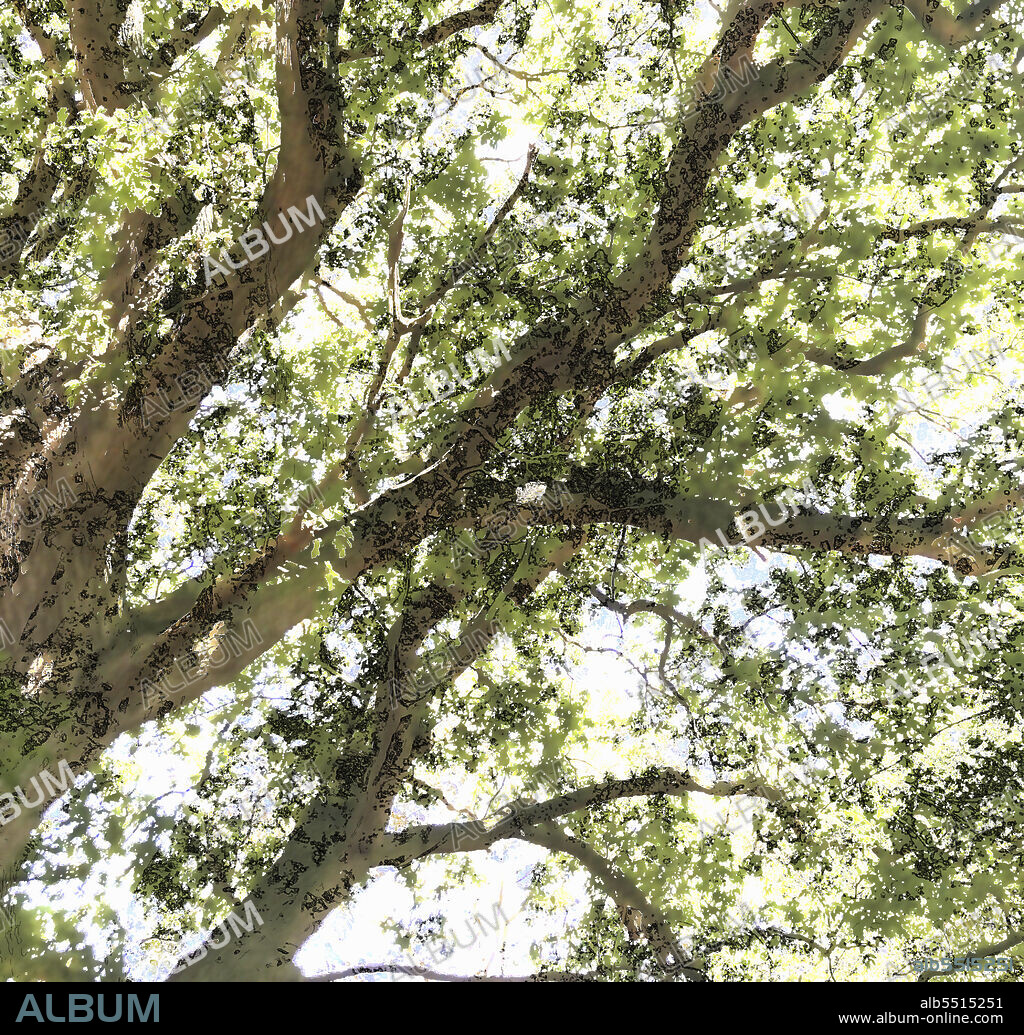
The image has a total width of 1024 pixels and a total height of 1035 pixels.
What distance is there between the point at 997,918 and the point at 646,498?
5.15 metres

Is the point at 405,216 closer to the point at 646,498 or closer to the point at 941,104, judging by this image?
the point at 646,498

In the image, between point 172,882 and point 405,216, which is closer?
point 172,882

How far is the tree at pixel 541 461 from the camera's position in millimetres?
5727

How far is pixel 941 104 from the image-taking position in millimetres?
6824

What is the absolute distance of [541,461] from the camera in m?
6.52

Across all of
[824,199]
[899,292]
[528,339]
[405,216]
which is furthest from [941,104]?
[405,216]

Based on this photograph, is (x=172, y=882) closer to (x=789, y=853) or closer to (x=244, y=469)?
(x=244, y=469)

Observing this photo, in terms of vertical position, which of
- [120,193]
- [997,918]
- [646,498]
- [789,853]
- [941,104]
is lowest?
[997,918]

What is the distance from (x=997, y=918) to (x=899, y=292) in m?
6.01

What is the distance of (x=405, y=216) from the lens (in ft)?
24.8

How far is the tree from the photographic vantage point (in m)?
5.73

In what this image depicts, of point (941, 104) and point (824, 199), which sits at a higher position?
point (941, 104)
